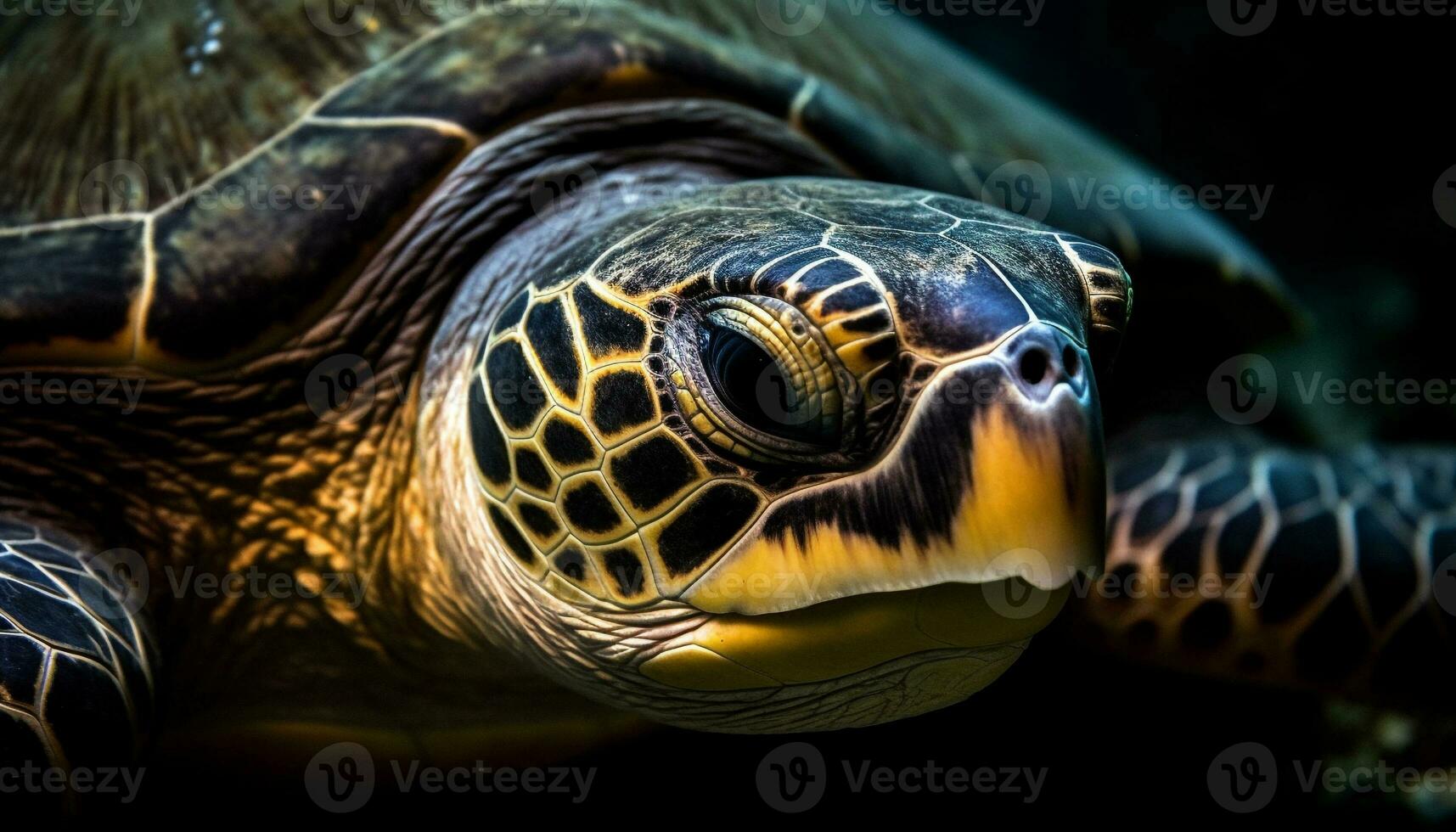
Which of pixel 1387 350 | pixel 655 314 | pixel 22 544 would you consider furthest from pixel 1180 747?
pixel 1387 350

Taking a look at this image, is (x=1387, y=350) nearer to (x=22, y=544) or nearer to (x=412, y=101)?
(x=412, y=101)
